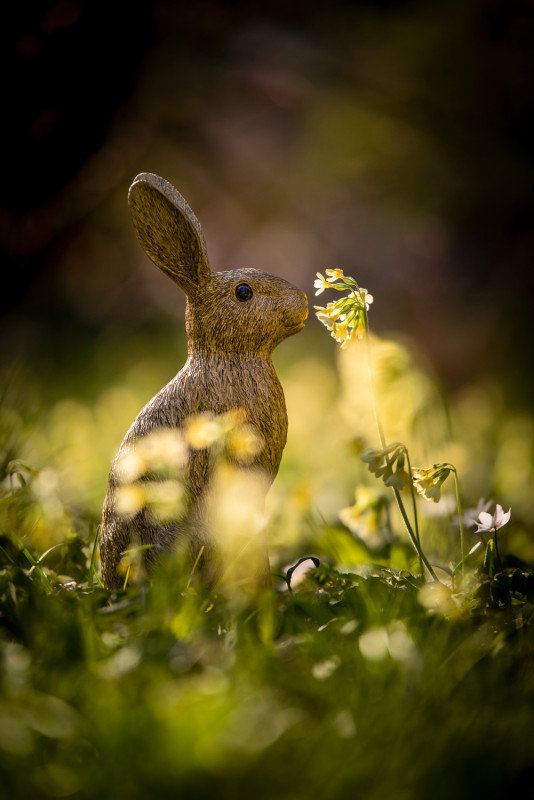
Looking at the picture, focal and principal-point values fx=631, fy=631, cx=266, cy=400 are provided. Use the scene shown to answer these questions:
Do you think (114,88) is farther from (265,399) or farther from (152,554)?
(152,554)

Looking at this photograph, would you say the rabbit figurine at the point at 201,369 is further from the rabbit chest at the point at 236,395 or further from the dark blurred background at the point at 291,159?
the dark blurred background at the point at 291,159

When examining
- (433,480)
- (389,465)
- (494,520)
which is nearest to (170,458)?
(389,465)

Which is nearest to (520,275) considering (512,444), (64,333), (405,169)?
(405,169)

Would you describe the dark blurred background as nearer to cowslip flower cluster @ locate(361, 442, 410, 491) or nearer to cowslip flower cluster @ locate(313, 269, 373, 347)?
cowslip flower cluster @ locate(313, 269, 373, 347)

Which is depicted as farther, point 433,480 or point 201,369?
point 201,369

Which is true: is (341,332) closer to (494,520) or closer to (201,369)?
(201,369)
